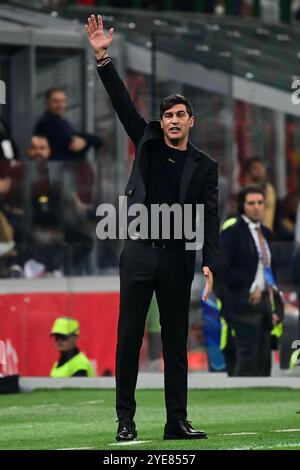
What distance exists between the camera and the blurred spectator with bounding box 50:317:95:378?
1731cm

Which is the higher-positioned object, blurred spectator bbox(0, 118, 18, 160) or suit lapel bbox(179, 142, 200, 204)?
blurred spectator bbox(0, 118, 18, 160)

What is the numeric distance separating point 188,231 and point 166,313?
679 mm

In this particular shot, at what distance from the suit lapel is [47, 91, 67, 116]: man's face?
403 inches

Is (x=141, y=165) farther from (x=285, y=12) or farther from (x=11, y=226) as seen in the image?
(x=285, y=12)

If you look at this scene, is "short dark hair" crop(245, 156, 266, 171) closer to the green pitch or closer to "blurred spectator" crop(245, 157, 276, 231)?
"blurred spectator" crop(245, 157, 276, 231)

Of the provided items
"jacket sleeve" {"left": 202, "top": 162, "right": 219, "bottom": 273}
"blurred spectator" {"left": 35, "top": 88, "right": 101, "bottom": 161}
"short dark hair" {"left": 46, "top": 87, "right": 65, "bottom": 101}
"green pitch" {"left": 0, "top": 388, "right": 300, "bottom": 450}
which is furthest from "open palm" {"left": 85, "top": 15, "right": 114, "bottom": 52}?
"short dark hair" {"left": 46, "top": 87, "right": 65, "bottom": 101}

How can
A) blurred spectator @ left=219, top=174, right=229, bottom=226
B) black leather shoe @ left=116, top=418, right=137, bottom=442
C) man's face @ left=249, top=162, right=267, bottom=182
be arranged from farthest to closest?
1. man's face @ left=249, top=162, right=267, bottom=182
2. blurred spectator @ left=219, top=174, right=229, bottom=226
3. black leather shoe @ left=116, top=418, right=137, bottom=442

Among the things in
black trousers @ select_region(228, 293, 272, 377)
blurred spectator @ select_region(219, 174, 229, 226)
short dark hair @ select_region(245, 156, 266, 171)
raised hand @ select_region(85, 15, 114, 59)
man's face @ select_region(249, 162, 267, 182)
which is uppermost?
raised hand @ select_region(85, 15, 114, 59)

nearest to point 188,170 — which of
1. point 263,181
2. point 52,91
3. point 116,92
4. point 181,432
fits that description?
point 116,92

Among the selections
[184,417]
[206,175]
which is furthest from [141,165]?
[184,417]

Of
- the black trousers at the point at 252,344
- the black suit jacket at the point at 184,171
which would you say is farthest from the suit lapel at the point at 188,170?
the black trousers at the point at 252,344

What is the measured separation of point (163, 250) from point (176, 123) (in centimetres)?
79

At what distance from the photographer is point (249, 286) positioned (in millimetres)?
17031

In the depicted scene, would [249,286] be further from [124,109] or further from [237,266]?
[124,109]
